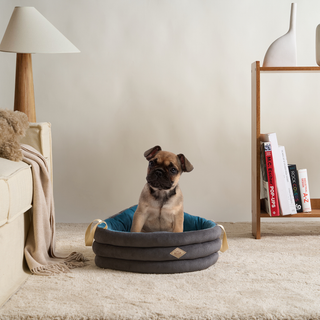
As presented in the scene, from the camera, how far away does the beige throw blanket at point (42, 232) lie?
1.52 m

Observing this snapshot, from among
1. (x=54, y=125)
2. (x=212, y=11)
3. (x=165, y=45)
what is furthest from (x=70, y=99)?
(x=212, y=11)

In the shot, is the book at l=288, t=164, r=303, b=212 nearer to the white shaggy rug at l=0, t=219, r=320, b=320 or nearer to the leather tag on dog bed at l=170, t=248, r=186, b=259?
the white shaggy rug at l=0, t=219, r=320, b=320

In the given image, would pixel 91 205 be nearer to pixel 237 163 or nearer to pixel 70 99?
pixel 70 99

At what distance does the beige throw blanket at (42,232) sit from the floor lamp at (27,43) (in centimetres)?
45

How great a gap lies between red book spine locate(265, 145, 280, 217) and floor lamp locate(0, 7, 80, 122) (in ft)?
4.10

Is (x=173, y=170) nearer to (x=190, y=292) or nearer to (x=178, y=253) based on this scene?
(x=178, y=253)

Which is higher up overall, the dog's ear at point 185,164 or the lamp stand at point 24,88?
the lamp stand at point 24,88

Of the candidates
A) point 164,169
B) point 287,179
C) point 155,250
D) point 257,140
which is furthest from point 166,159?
point 287,179

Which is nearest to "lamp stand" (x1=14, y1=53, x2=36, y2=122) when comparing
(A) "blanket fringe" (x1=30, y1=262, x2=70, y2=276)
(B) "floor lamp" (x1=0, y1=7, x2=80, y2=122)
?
(B) "floor lamp" (x1=0, y1=7, x2=80, y2=122)

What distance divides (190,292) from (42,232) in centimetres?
69

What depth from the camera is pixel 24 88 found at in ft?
6.43

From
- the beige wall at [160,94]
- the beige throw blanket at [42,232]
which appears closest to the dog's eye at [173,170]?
the beige throw blanket at [42,232]

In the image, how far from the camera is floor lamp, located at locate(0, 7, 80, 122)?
1867 mm

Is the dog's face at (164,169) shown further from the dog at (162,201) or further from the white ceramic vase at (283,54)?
the white ceramic vase at (283,54)
